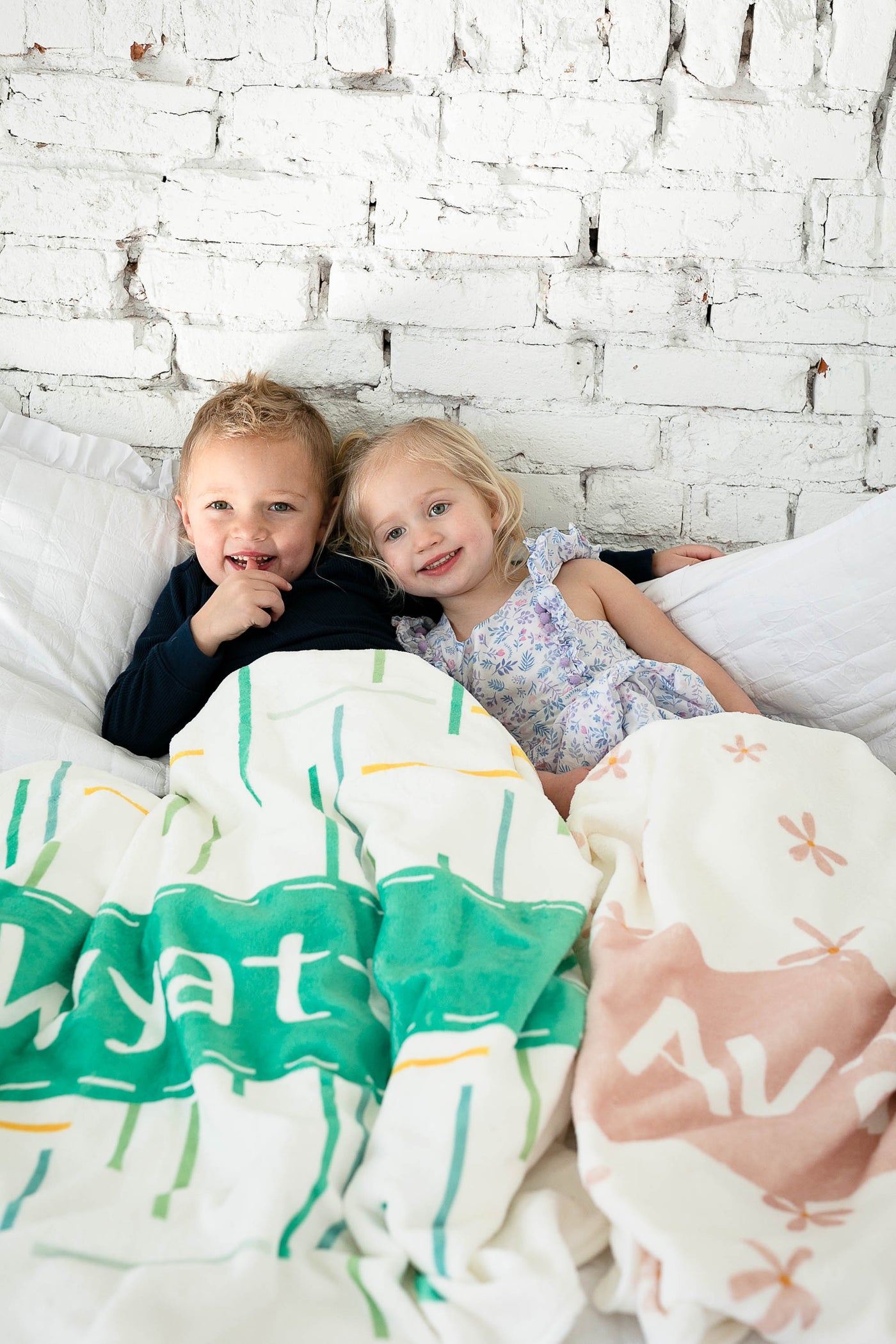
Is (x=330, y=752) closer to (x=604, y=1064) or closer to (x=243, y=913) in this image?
(x=243, y=913)

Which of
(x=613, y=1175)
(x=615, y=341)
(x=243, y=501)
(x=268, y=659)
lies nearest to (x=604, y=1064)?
(x=613, y=1175)

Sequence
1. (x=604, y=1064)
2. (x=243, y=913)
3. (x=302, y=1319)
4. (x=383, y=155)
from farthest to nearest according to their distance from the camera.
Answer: (x=383, y=155) < (x=243, y=913) < (x=604, y=1064) < (x=302, y=1319)

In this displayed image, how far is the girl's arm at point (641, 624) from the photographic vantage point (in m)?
1.32

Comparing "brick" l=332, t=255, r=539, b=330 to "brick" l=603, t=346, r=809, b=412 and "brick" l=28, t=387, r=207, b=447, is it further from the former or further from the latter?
"brick" l=28, t=387, r=207, b=447

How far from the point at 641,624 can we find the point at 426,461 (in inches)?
14.8

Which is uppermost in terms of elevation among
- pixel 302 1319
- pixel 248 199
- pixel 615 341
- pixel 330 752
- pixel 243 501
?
pixel 248 199

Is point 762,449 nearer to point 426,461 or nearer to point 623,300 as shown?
point 623,300

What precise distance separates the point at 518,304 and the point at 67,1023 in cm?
114

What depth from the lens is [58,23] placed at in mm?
1354

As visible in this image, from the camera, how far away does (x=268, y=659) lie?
44.8 inches

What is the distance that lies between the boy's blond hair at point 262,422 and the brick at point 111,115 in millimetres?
343

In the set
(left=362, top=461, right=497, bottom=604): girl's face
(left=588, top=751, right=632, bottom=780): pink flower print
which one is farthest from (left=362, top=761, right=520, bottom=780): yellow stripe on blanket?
(left=362, top=461, right=497, bottom=604): girl's face

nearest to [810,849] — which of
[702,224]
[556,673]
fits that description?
[556,673]

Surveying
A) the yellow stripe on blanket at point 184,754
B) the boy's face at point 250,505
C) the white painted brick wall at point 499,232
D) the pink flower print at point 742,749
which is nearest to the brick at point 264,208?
the white painted brick wall at point 499,232
